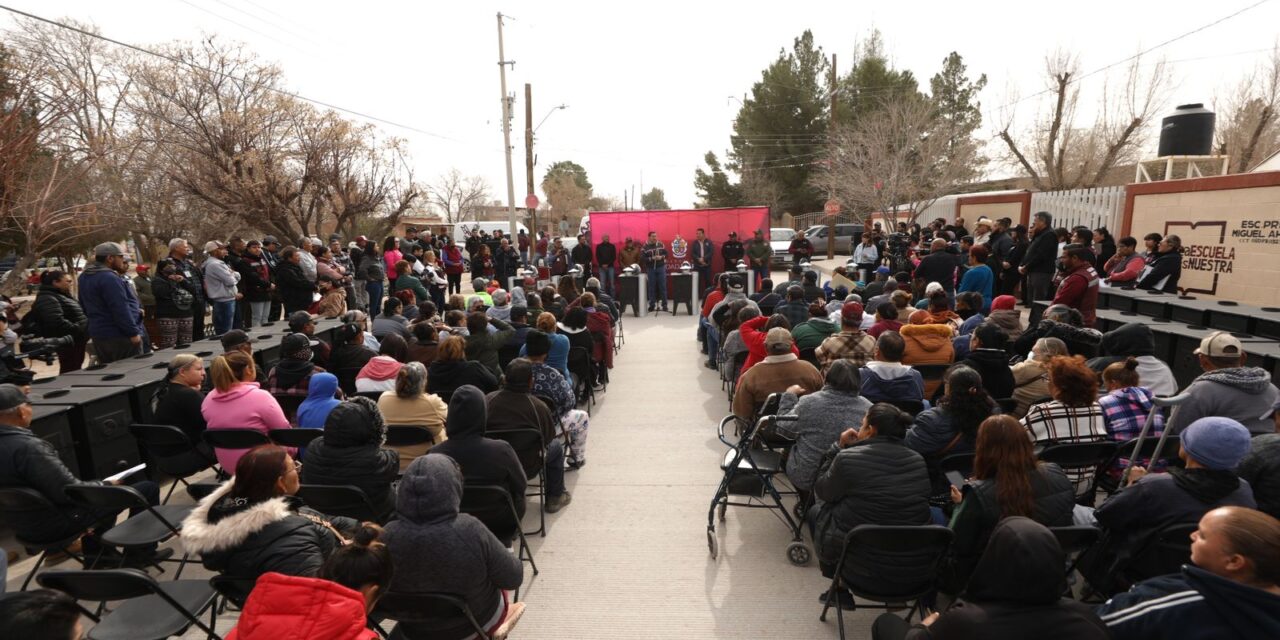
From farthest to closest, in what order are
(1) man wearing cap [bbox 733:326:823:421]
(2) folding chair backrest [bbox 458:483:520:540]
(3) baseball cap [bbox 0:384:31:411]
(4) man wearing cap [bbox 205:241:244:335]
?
(4) man wearing cap [bbox 205:241:244:335]
(1) man wearing cap [bbox 733:326:823:421]
(2) folding chair backrest [bbox 458:483:520:540]
(3) baseball cap [bbox 0:384:31:411]

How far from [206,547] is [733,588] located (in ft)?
8.68

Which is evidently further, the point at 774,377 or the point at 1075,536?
the point at 774,377

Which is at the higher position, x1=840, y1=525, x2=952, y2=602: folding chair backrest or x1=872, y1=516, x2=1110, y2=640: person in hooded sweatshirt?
x1=872, y1=516, x2=1110, y2=640: person in hooded sweatshirt

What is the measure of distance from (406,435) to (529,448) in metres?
0.80

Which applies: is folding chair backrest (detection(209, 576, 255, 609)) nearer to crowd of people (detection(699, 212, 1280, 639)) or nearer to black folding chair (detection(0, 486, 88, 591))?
black folding chair (detection(0, 486, 88, 591))

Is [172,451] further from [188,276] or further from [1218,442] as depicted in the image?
Result: [1218,442]

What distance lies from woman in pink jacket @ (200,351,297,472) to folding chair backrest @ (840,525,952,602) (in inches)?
141

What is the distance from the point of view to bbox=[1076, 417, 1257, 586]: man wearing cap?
234 cm

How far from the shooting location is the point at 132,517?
11.8 feet

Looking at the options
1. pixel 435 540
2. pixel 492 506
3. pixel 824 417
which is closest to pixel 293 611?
pixel 435 540

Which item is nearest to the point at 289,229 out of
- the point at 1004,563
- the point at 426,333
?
the point at 426,333

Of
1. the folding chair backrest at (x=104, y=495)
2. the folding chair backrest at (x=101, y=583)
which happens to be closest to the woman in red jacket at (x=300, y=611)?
the folding chair backrest at (x=101, y=583)

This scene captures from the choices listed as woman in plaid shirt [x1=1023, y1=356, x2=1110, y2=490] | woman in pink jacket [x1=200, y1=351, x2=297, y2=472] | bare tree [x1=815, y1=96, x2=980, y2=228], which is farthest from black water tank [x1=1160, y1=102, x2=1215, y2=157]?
woman in pink jacket [x1=200, y1=351, x2=297, y2=472]

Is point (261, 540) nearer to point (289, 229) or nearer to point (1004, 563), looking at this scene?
point (1004, 563)
